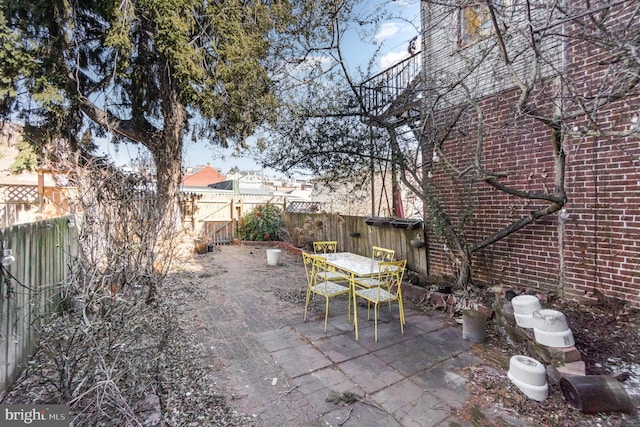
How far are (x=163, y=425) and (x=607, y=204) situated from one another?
14.4 ft

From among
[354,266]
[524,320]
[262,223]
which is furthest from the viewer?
[262,223]

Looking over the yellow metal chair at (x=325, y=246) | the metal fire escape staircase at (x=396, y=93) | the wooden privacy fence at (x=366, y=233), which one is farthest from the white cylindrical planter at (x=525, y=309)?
the metal fire escape staircase at (x=396, y=93)

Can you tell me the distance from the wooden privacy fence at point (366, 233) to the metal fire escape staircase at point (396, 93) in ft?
6.27

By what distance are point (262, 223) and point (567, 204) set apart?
→ 330 inches

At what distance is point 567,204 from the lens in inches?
130

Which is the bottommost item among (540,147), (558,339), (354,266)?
(558,339)

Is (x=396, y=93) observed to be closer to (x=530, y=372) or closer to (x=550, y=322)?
(x=550, y=322)

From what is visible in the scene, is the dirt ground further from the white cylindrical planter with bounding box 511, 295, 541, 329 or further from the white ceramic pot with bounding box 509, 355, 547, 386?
the white cylindrical planter with bounding box 511, 295, 541, 329

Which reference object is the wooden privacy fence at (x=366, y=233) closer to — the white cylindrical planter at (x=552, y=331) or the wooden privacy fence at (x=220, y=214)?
the wooden privacy fence at (x=220, y=214)

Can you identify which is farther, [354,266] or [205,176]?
[205,176]

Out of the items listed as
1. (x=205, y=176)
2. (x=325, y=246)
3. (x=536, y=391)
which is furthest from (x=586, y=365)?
(x=205, y=176)

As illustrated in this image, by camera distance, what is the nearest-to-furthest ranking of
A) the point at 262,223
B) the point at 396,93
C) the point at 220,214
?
the point at 396,93 < the point at 262,223 < the point at 220,214

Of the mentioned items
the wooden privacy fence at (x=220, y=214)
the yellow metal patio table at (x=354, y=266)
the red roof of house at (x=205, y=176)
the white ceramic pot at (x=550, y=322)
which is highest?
the red roof of house at (x=205, y=176)

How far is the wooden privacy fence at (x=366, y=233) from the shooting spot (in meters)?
5.15
